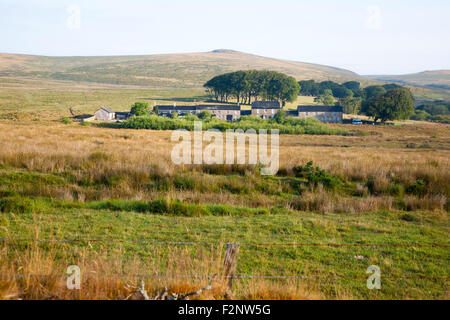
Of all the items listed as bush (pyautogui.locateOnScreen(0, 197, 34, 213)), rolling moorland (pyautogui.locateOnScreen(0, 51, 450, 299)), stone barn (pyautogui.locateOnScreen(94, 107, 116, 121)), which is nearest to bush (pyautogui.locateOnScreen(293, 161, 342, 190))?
rolling moorland (pyautogui.locateOnScreen(0, 51, 450, 299))

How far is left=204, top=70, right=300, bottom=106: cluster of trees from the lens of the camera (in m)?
119

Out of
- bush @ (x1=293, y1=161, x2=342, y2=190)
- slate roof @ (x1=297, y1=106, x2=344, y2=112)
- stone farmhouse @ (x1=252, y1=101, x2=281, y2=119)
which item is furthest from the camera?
stone farmhouse @ (x1=252, y1=101, x2=281, y2=119)

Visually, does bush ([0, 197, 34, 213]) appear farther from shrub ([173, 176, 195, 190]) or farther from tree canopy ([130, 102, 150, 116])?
tree canopy ([130, 102, 150, 116])

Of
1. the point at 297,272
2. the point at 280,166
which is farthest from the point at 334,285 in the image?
the point at 280,166

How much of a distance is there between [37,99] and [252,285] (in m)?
112

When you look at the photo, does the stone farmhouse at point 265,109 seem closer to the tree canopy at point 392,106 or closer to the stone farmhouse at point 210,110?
the stone farmhouse at point 210,110

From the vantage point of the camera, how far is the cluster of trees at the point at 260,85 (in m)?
119

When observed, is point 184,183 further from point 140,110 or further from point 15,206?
point 140,110

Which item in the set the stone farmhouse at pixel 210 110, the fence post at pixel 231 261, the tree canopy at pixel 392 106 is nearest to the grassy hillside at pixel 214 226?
the fence post at pixel 231 261

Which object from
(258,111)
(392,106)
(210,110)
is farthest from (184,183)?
(258,111)

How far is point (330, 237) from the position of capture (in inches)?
341

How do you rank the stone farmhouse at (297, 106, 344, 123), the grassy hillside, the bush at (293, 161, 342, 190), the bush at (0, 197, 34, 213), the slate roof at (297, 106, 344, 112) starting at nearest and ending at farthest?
1. the grassy hillside
2. the bush at (0, 197, 34, 213)
3. the bush at (293, 161, 342, 190)
4. the stone farmhouse at (297, 106, 344, 123)
5. the slate roof at (297, 106, 344, 112)

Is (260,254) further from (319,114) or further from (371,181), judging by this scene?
(319,114)
